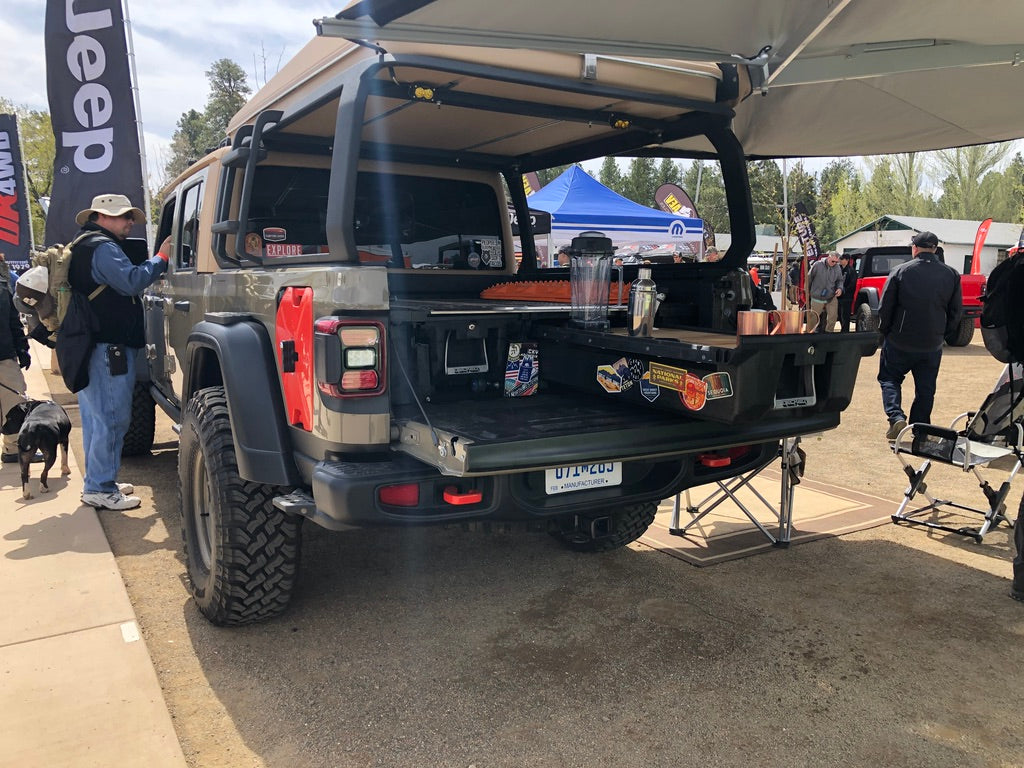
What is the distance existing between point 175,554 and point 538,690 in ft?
7.96

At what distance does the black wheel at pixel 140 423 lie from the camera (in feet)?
20.2

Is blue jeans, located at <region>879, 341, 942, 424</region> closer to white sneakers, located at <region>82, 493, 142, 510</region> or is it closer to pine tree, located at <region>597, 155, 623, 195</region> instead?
white sneakers, located at <region>82, 493, 142, 510</region>

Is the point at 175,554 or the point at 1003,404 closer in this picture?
the point at 175,554

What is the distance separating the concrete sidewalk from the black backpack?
4246 mm

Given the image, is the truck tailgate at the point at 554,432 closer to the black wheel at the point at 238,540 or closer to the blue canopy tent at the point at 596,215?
the black wheel at the point at 238,540

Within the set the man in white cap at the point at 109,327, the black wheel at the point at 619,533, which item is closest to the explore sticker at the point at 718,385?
the black wheel at the point at 619,533

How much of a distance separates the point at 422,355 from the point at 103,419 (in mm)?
3060

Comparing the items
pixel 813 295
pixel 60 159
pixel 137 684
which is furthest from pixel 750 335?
pixel 813 295

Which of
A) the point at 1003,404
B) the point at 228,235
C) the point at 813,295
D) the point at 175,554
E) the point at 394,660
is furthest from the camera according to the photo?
the point at 813,295

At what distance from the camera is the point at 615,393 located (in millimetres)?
3145

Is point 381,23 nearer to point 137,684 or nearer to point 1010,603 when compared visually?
point 137,684

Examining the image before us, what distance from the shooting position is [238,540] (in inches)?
121

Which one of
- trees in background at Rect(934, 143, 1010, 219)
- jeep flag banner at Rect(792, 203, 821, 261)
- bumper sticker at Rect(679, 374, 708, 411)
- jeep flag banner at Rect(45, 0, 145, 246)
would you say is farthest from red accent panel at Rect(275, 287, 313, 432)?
trees in background at Rect(934, 143, 1010, 219)

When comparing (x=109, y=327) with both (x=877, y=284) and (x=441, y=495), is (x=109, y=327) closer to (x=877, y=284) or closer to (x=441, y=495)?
(x=441, y=495)
